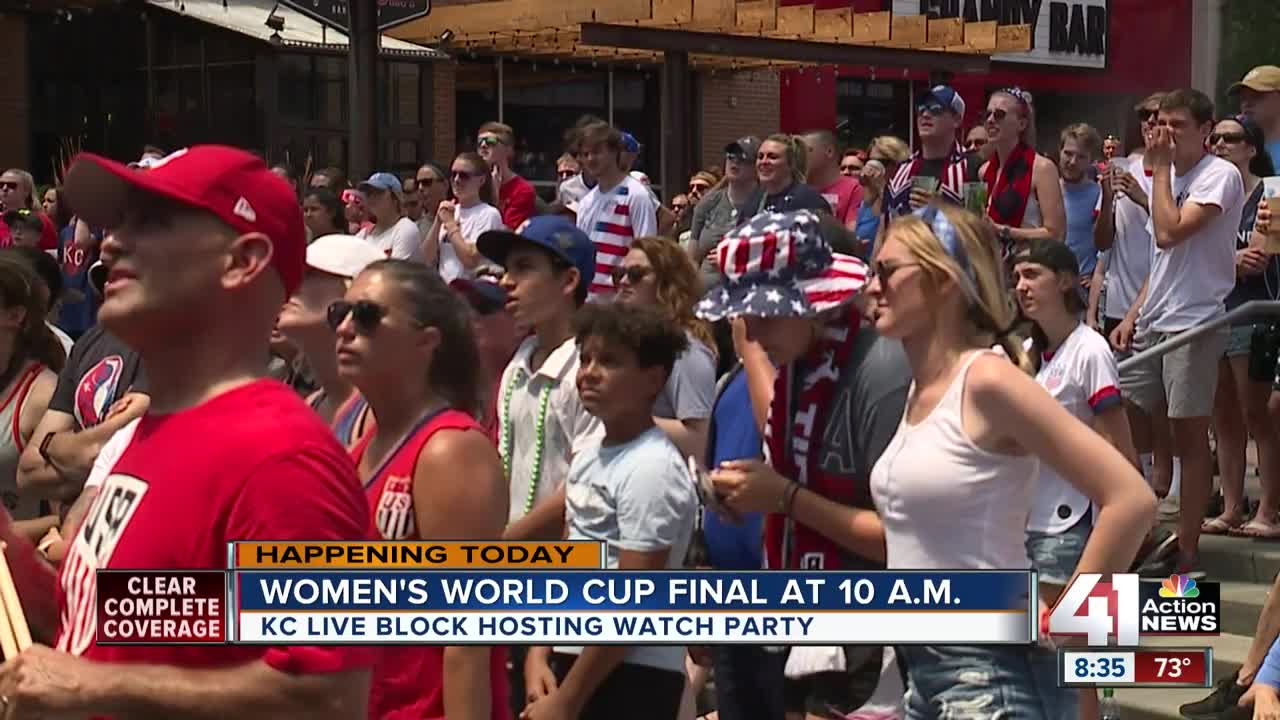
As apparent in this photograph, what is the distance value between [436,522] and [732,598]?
90 cm

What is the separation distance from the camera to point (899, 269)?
4129mm

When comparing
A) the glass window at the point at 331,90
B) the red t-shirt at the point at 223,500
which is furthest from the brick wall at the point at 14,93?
the red t-shirt at the point at 223,500

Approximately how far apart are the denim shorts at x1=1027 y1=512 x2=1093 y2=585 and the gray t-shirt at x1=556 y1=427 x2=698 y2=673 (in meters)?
1.55

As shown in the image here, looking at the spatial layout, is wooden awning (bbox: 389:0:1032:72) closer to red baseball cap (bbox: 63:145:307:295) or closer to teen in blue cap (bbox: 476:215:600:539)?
teen in blue cap (bbox: 476:215:600:539)

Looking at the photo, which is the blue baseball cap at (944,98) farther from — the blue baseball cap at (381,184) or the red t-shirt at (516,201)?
the blue baseball cap at (381,184)

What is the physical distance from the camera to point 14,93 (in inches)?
853

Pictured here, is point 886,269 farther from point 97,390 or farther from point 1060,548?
point 97,390

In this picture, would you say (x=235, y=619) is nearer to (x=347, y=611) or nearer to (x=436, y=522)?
(x=347, y=611)

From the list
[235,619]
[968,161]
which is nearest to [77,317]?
[968,161]

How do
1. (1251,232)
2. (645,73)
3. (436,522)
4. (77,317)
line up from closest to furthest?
(436,522)
(1251,232)
(77,317)
(645,73)

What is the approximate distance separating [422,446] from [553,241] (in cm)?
204

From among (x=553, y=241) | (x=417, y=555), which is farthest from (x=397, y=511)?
(x=553, y=241)

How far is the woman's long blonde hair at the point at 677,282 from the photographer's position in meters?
6.37

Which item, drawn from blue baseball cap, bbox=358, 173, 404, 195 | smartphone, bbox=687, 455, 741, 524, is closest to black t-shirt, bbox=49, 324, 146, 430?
smartphone, bbox=687, 455, 741, 524
